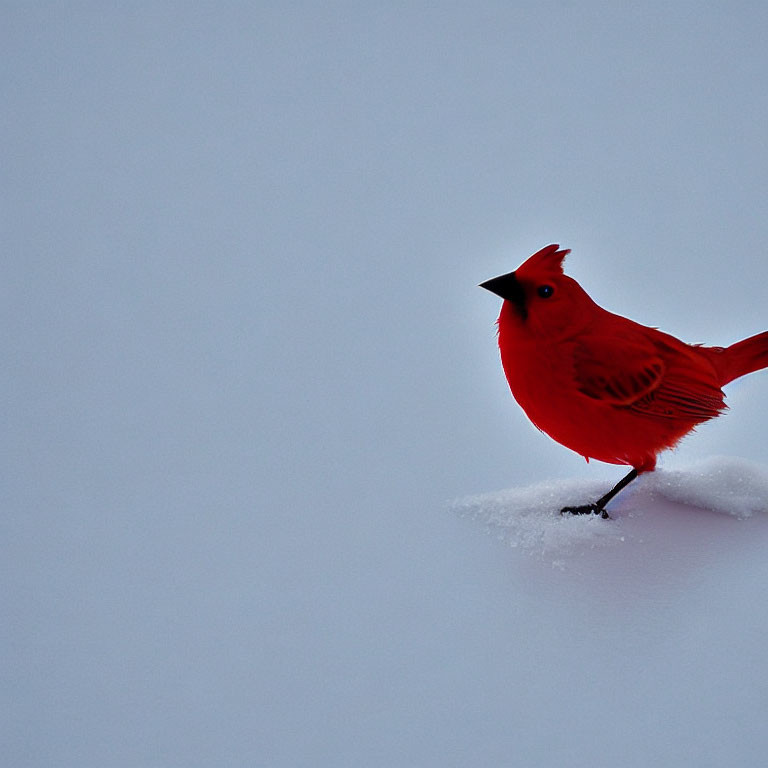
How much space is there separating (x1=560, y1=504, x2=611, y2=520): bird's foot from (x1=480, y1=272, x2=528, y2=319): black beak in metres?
0.35

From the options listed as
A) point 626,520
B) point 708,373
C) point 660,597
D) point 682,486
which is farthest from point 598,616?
point 708,373

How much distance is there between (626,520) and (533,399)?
265mm

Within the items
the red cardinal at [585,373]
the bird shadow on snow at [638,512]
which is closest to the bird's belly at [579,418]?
the red cardinal at [585,373]

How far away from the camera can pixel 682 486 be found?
54.2 inches

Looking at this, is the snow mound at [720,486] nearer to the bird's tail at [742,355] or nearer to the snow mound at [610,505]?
the snow mound at [610,505]

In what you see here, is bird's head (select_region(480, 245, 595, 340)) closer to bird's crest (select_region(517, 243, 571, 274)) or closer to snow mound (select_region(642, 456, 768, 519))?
bird's crest (select_region(517, 243, 571, 274))

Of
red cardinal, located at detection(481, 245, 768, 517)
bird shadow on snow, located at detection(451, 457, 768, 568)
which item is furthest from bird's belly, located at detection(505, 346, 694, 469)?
bird shadow on snow, located at detection(451, 457, 768, 568)

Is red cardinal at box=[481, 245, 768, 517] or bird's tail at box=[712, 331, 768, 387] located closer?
Result: red cardinal at box=[481, 245, 768, 517]

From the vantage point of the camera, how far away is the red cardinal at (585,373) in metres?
1.26

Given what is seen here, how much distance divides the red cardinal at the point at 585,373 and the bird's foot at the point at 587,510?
10 centimetres

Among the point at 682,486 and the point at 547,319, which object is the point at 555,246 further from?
the point at 682,486

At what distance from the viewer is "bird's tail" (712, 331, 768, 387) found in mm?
1381

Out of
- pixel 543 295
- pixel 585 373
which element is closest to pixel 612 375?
pixel 585 373

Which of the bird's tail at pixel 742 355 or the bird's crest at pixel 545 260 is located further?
the bird's tail at pixel 742 355
